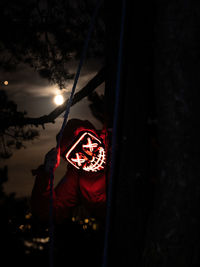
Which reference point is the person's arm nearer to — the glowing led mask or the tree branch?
the glowing led mask

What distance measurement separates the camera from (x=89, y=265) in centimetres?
514

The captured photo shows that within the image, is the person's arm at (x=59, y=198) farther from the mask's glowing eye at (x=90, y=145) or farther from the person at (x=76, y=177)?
the mask's glowing eye at (x=90, y=145)

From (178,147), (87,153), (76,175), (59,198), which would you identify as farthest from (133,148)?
(59,198)

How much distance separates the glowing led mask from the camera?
268 cm

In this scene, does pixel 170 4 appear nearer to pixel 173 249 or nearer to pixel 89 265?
pixel 173 249

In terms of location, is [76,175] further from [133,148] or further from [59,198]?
[133,148]

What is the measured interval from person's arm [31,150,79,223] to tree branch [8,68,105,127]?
0.88 metres

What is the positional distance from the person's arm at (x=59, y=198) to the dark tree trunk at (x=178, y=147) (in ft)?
5.91

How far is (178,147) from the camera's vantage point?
5.61 ft

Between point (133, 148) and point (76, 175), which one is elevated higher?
point (133, 148)

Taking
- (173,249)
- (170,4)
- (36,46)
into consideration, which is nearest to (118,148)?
(173,249)

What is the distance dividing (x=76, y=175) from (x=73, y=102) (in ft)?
3.20

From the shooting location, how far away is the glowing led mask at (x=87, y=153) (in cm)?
268

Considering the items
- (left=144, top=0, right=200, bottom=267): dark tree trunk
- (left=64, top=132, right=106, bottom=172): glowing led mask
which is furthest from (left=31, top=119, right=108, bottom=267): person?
(left=144, top=0, right=200, bottom=267): dark tree trunk
